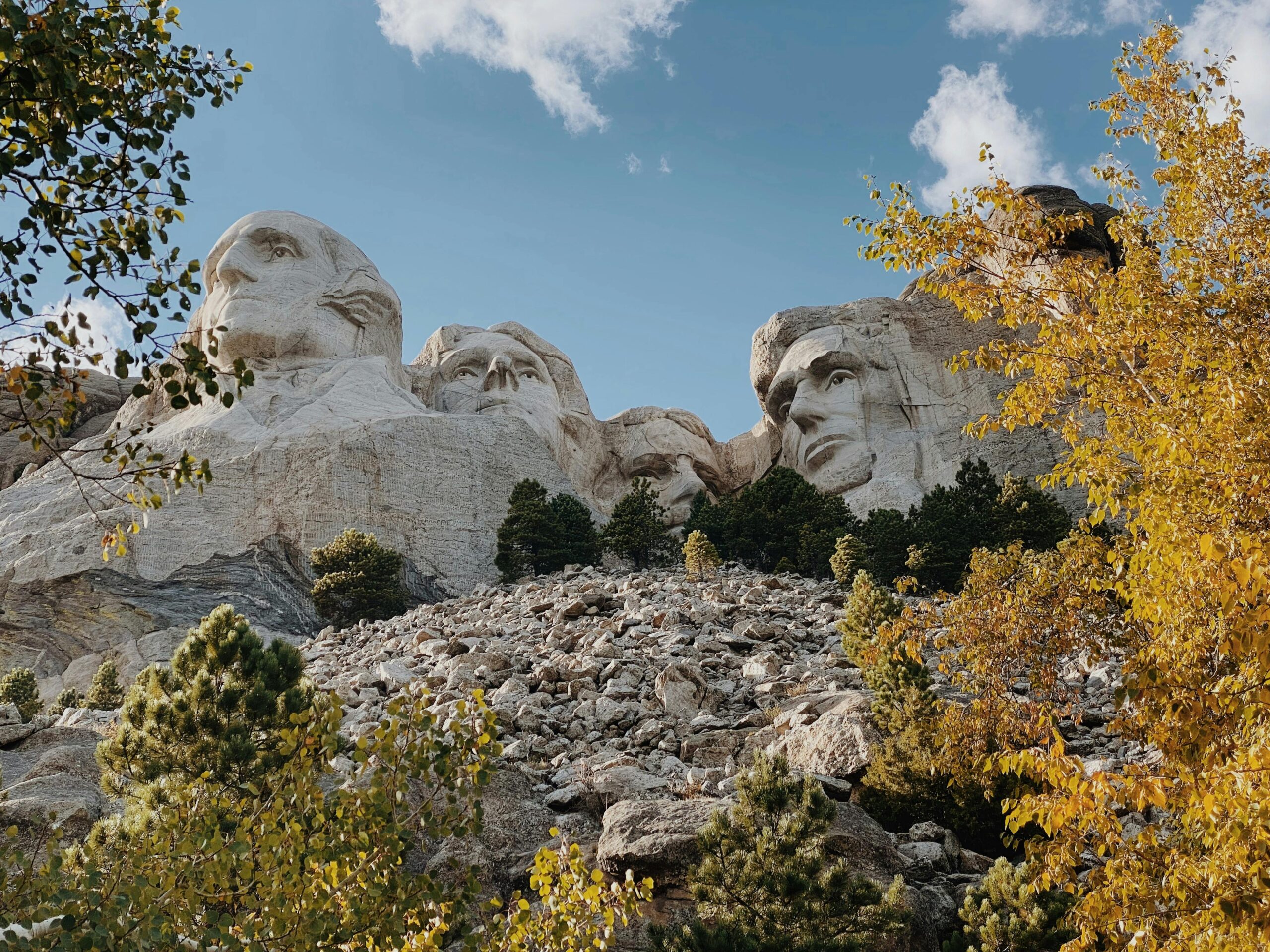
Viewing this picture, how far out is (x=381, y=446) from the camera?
34.4 m

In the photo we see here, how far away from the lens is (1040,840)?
598 cm

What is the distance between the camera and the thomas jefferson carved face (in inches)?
1510

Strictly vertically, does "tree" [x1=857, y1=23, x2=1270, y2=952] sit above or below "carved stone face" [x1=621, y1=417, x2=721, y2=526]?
below

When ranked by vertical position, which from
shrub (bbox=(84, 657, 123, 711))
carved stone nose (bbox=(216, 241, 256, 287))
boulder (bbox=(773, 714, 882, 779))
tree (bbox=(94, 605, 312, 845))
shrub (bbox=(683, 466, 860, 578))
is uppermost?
carved stone nose (bbox=(216, 241, 256, 287))

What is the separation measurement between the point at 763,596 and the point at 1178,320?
18.6 m

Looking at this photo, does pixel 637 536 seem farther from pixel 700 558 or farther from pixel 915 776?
pixel 915 776

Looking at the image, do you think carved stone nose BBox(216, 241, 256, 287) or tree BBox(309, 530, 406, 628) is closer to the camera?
tree BBox(309, 530, 406, 628)

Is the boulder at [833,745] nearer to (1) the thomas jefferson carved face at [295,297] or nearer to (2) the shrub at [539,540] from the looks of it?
(2) the shrub at [539,540]

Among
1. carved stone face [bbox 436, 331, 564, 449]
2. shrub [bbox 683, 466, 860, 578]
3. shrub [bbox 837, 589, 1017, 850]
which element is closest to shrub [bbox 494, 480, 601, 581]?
shrub [bbox 683, 466, 860, 578]

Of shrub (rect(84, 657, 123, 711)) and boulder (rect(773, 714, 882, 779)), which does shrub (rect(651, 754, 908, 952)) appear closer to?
boulder (rect(773, 714, 882, 779))

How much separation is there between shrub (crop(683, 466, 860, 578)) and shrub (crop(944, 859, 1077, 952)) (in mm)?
22181

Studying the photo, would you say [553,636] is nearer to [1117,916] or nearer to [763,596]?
[763,596]

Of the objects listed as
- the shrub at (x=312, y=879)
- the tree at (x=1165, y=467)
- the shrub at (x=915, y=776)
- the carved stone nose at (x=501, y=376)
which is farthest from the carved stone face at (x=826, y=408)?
the shrub at (x=312, y=879)

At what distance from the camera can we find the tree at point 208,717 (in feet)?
34.7
